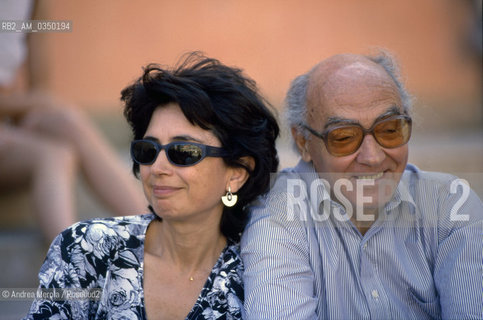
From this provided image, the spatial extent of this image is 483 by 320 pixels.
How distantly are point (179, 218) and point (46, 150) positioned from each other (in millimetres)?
1431

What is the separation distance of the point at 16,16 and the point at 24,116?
607 millimetres

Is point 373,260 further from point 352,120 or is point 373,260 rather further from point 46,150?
point 46,150

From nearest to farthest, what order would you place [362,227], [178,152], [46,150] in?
[178,152], [362,227], [46,150]

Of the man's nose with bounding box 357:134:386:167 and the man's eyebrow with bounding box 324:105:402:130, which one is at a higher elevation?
the man's eyebrow with bounding box 324:105:402:130

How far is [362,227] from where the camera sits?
90.8 inches

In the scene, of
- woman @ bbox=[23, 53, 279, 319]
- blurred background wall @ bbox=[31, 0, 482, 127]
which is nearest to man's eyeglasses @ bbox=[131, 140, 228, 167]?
woman @ bbox=[23, 53, 279, 319]

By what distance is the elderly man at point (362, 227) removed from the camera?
80.1 inches

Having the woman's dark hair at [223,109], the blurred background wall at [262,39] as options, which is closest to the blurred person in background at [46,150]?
the blurred background wall at [262,39]

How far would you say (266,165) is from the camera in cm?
234

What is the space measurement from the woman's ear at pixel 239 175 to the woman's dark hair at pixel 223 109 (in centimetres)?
2

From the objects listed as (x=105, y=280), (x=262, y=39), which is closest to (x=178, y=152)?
(x=105, y=280)

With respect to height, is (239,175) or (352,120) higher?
(352,120)

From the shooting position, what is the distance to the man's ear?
2482 millimetres

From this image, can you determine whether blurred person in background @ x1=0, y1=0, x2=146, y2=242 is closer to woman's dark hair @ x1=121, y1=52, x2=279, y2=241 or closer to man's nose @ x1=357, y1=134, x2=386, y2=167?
woman's dark hair @ x1=121, y1=52, x2=279, y2=241
